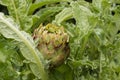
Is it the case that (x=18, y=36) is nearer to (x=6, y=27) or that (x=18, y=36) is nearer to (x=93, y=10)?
(x=6, y=27)

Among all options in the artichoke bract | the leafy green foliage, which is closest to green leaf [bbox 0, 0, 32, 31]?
the leafy green foliage

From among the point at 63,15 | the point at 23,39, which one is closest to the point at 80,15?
the point at 63,15

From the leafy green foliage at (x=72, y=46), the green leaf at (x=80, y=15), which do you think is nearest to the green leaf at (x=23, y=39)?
the leafy green foliage at (x=72, y=46)

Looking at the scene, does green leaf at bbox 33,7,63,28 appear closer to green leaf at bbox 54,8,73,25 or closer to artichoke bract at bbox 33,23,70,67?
green leaf at bbox 54,8,73,25

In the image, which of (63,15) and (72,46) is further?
(63,15)

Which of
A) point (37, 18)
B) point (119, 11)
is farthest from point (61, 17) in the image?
point (119, 11)

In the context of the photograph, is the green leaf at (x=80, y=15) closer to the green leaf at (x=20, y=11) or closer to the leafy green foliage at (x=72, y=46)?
the leafy green foliage at (x=72, y=46)

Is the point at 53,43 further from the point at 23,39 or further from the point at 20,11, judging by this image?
the point at 20,11

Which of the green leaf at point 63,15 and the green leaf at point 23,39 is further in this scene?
the green leaf at point 63,15
